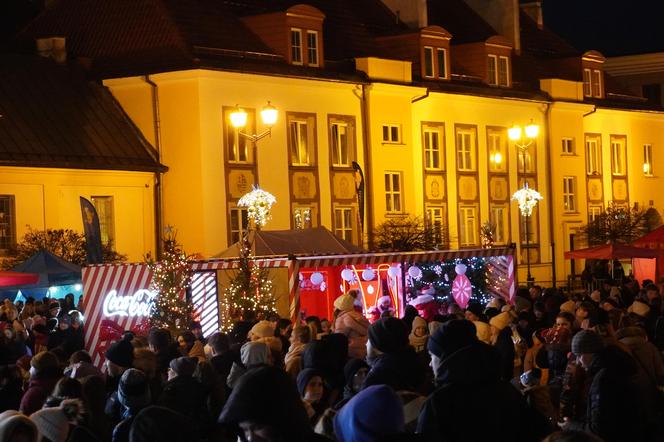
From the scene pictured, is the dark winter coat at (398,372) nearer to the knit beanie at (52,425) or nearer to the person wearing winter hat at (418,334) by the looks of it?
the knit beanie at (52,425)

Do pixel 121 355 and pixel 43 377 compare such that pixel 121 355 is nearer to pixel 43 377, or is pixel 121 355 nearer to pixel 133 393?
pixel 43 377

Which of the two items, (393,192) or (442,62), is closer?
(393,192)

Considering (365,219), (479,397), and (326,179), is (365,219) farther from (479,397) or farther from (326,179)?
(479,397)

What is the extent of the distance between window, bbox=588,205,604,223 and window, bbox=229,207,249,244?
19.3 m

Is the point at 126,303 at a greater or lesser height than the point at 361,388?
greater

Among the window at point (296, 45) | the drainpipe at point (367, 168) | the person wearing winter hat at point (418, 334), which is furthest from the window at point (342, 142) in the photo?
the person wearing winter hat at point (418, 334)

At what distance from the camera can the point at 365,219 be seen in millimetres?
48062

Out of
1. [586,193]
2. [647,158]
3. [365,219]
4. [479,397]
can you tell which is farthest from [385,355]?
[647,158]

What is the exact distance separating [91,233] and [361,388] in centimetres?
1857

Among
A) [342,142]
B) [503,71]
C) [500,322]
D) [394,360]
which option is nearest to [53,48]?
[342,142]

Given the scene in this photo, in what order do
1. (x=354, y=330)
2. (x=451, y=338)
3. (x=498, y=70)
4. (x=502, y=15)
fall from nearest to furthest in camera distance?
1. (x=451, y=338)
2. (x=354, y=330)
3. (x=498, y=70)
4. (x=502, y=15)

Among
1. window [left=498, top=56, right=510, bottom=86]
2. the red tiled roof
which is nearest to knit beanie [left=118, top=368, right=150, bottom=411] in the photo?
the red tiled roof

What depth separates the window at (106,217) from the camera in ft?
140

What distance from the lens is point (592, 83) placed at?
61.0m
